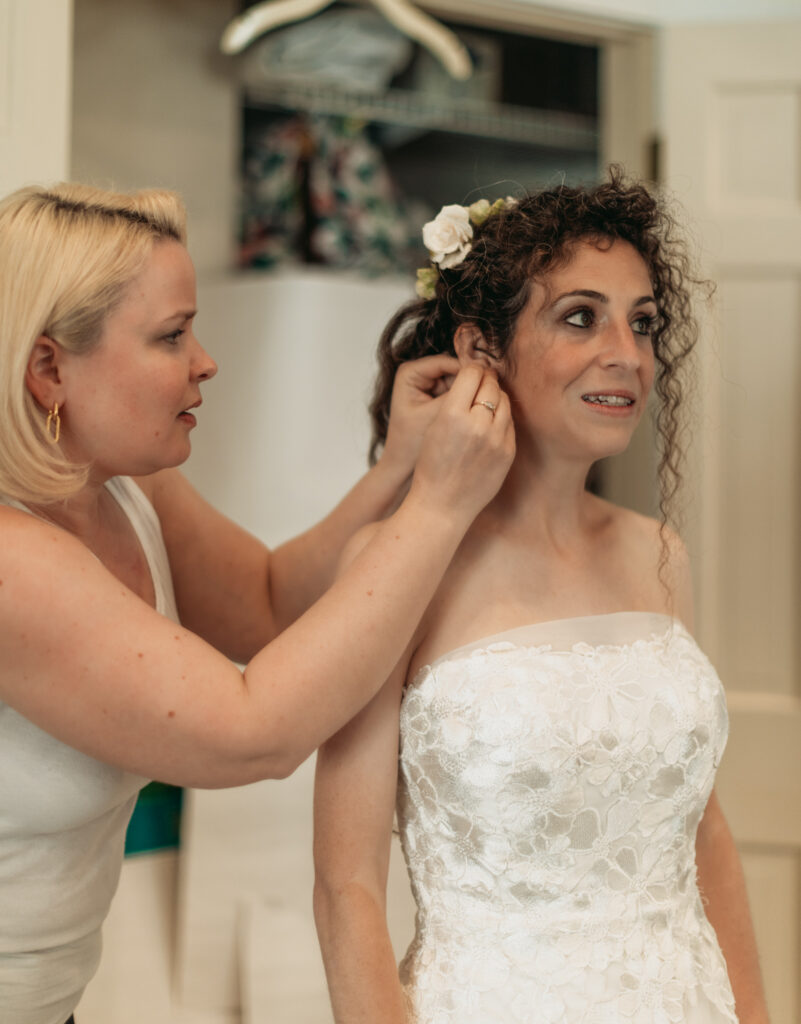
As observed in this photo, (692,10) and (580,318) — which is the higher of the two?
(692,10)

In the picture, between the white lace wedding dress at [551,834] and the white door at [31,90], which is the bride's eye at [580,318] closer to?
the white lace wedding dress at [551,834]

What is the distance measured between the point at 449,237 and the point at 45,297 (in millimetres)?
554

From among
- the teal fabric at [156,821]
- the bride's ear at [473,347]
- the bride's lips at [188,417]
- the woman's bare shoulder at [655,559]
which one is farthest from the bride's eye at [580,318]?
the teal fabric at [156,821]

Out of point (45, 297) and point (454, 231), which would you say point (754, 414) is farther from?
point (45, 297)

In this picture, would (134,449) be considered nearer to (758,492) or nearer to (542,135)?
(758,492)

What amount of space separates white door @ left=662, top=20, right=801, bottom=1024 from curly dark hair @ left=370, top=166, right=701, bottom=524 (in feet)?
3.27

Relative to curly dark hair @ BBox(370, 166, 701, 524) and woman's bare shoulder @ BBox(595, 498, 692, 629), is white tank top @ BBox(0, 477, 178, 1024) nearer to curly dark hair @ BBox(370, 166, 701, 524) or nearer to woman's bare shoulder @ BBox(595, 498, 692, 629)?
curly dark hair @ BBox(370, 166, 701, 524)

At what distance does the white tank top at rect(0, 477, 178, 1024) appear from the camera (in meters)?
1.18

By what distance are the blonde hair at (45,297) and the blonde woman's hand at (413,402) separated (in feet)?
1.36

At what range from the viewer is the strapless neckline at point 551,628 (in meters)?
1.33

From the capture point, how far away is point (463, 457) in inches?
47.1

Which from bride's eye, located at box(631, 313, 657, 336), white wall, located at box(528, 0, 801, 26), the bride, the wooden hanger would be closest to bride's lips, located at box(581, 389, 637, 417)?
the bride

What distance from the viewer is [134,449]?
→ 121cm

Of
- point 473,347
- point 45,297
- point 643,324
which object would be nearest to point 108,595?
point 45,297
